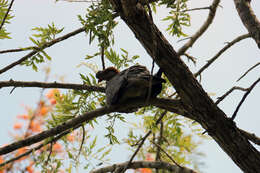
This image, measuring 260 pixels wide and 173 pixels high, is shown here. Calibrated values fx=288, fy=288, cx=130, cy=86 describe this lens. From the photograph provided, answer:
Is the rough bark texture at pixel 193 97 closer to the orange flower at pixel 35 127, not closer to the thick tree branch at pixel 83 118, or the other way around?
the thick tree branch at pixel 83 118

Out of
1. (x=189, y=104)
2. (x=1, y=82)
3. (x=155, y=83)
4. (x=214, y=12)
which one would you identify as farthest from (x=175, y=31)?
(x=1, y=82)

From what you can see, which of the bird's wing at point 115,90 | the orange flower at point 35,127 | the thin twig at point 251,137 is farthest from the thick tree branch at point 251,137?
the orange flower at point 35,127

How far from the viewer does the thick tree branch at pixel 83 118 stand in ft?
7.91

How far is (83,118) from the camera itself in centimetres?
247

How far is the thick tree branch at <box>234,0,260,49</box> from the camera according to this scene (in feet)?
9.83

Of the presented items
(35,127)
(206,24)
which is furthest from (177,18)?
(35,127)

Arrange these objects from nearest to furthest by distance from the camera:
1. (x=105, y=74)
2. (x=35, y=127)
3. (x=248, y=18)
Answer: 1. (x=248, y=18)
2. (x=105, y=74)
3. (x=35, y=127)

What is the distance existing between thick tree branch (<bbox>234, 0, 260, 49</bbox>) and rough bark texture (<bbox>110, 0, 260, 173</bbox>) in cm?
100

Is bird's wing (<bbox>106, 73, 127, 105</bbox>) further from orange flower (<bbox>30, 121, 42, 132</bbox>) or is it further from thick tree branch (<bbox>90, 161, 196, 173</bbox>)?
orange flower (<bbox>30, 121, 42, 132</bbox>)

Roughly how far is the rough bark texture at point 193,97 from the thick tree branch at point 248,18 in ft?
3.27

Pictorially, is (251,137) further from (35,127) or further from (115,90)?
(35,127)

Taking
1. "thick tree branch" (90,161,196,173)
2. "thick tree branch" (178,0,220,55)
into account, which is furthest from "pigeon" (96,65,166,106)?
"thick tree branch" (178,0,220,55)

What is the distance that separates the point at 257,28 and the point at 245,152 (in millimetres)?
1307

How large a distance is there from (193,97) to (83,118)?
0.96 metres
